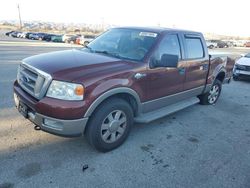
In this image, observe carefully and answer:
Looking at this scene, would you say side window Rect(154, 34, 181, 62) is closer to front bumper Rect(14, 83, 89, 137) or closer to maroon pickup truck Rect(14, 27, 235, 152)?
maroon pickup truck Rect(14, 27, 235, 152)

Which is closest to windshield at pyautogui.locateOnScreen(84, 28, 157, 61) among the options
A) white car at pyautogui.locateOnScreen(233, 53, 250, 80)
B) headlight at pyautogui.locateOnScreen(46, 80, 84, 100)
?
headlight at pyautogui.locateOnScreen(46, 80, 84, 100)

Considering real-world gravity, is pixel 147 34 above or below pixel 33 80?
above

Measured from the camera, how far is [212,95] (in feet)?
20.0

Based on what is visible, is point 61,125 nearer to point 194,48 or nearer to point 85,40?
point 194,48

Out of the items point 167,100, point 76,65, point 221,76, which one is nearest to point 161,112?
point 167,100

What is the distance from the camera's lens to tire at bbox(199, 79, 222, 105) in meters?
5.93

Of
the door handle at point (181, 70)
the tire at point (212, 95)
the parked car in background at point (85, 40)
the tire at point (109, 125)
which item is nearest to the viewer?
the tire at point (109, 125)

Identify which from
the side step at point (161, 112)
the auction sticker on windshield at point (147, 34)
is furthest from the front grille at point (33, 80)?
the auction sticker on windshield at point (147, 34)

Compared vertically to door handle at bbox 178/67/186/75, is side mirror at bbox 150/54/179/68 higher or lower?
higher

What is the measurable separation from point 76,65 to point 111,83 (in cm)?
55

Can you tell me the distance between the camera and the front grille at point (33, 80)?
3.03 m

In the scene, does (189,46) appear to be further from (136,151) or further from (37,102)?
(37,102)

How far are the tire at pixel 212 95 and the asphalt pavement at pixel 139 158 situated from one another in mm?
1133

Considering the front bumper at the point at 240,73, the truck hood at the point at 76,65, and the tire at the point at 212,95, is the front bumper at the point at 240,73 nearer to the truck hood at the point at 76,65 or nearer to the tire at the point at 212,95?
the tire at the point at 212,95
